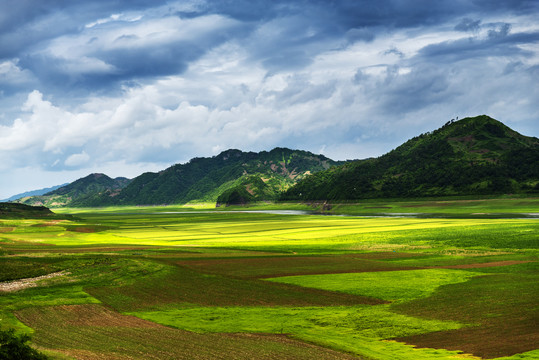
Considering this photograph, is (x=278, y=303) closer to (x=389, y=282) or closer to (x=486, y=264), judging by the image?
(x=389, y=282)

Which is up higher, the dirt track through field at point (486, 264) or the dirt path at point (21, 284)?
the dirt path at point (21, 284)

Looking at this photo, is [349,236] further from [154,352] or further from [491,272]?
[154,352]

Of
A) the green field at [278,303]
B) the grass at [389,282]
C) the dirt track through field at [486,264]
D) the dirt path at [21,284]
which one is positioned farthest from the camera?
the dirt track through field at [486,264]

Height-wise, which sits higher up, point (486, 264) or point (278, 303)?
point (278, 303)

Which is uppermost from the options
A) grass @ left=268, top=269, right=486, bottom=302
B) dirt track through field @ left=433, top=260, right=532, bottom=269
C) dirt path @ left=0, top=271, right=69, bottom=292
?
dirt path @ left=0, top=271, right=69, bottom=292

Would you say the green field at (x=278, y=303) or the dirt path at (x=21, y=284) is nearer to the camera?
the green field at (x=278, y=303)

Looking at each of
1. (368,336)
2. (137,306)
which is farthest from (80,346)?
(368,336)

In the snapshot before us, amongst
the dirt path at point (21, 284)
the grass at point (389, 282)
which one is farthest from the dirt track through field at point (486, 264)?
the dirt path at point (21, 284)

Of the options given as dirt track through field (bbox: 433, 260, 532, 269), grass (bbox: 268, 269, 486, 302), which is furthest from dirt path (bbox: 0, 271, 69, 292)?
dirt track through field (bbox: 433, 260, 532, 269)

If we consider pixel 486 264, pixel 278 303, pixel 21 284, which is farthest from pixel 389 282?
pixel 21 284

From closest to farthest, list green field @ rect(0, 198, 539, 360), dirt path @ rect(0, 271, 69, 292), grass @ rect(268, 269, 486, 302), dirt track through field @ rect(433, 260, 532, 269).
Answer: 1. green field @ rect(0, 198, 539, 360)
2. grass @ rect(268, 269, 486, 302)
3. dirt path @ rect(0, 271, 69, 292)
4. dirt track through field @ rect(433, 260, 532, 269)

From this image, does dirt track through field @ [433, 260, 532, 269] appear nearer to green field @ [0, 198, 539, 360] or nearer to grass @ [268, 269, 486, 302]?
green field @ [0, 198, 539, 360]

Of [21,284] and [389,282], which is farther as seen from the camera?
[21,284]

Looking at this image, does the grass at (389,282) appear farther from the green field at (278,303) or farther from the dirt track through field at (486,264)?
the dirt track through field at (486,264)
